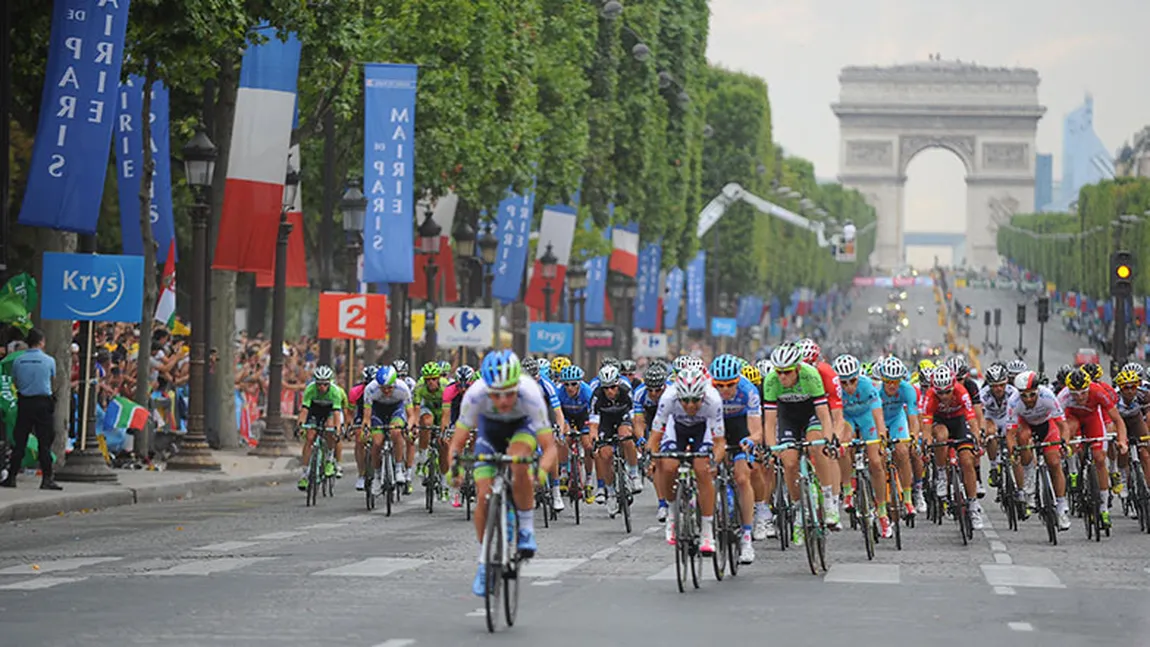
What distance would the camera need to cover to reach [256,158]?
35062mm

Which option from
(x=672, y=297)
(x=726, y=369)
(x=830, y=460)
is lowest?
(x=830, y=460)

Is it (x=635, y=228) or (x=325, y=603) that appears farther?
(x=635, y=228)

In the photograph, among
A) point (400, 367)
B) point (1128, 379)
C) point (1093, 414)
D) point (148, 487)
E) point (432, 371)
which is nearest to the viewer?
point (1093, 414)

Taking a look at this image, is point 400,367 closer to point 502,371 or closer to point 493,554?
point 502,371

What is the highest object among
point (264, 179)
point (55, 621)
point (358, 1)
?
point (358, 1)

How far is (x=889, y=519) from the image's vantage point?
24.2 meters

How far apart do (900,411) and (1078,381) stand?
5.74ft

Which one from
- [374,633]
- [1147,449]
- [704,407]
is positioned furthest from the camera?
[1147,449]

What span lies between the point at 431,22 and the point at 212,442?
33.4ft

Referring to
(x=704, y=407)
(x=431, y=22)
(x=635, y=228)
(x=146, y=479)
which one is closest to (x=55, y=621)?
(x=704, y=407)

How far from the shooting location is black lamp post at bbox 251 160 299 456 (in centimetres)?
3878

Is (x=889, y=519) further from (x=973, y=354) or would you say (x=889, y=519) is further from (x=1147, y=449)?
(x=973, y=354)

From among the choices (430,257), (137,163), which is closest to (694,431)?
(137,163)

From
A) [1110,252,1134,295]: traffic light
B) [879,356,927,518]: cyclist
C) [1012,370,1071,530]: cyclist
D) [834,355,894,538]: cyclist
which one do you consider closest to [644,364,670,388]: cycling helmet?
[879,356,927,518]: cyclist
